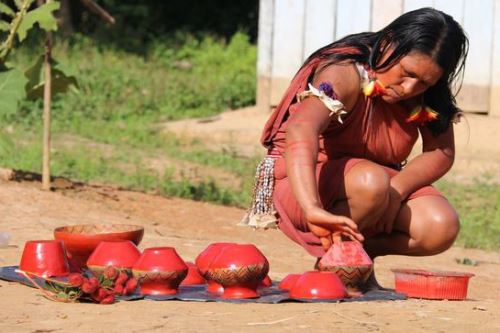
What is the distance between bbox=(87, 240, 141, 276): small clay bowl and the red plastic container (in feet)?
3.57

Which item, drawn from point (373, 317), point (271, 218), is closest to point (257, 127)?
point (271, 218)

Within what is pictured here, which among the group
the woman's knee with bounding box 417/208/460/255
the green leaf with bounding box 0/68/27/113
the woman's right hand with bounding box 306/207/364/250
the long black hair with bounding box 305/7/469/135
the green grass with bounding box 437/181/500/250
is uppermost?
the long black hair with bounding box 305/7/469/135

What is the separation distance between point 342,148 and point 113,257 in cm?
108

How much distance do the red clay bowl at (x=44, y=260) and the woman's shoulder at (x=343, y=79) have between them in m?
1.20

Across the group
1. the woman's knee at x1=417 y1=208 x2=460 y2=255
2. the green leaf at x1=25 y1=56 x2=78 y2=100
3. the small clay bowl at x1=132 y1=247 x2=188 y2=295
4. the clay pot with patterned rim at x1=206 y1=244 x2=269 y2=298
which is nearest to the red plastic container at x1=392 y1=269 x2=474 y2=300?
the woman's knee at x1=417 y1=208 x2=460 y2=255

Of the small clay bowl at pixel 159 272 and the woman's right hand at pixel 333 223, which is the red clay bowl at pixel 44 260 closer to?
the small clay bowl at pixel 159 272

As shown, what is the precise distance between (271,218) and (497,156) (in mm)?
5353

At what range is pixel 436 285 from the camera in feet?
14.4

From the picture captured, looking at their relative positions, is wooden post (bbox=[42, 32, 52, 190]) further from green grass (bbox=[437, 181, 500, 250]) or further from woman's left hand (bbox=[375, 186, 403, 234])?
woman's left hand (bbox=[375, 186, 403, 234])

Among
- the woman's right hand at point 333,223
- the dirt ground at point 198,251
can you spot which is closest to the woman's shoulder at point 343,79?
the woman's right hand at point 333,223

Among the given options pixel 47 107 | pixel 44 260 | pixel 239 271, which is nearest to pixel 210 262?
pixel 239 271

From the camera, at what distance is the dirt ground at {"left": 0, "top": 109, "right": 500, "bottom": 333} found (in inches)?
144

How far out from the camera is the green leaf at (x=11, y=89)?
7.02m

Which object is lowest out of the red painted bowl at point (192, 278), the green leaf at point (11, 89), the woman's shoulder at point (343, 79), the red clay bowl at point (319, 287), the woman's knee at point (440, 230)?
the red painted bowl at point (192, 278)
